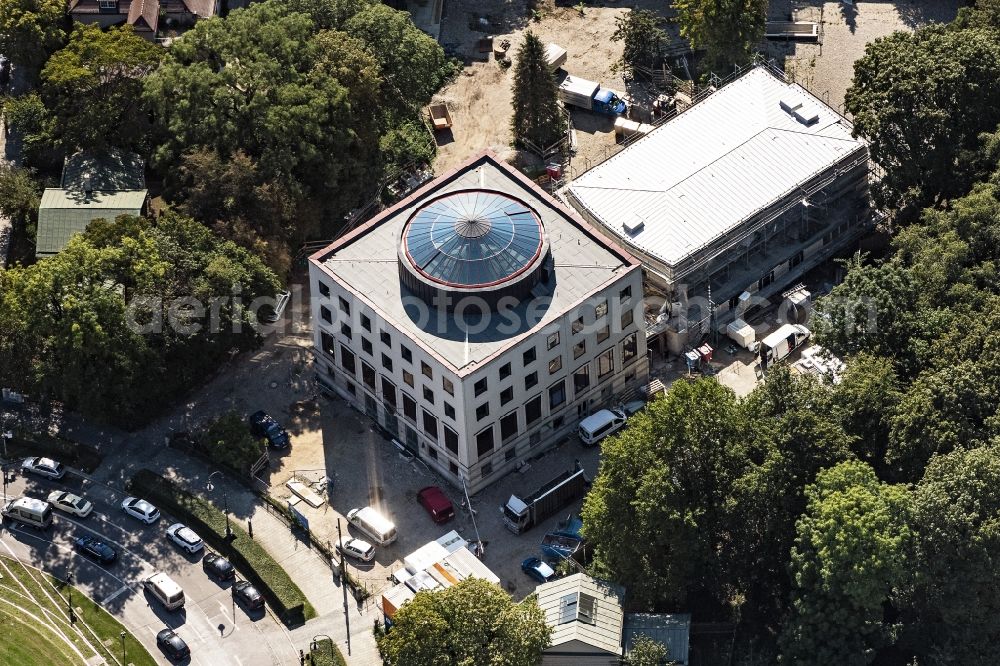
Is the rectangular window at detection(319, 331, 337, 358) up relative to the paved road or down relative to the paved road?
Result: up

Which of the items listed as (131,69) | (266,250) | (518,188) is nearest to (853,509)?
(518,188)

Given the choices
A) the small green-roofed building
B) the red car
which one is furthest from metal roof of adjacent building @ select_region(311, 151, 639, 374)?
the small green-roofed building

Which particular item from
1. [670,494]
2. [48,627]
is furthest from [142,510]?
[670,494]

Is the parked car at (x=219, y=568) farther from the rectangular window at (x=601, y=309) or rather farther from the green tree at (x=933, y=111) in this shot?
the green tree at (x=933, y=111)

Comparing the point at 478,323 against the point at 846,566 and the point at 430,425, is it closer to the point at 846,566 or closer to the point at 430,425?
the point at 430,425

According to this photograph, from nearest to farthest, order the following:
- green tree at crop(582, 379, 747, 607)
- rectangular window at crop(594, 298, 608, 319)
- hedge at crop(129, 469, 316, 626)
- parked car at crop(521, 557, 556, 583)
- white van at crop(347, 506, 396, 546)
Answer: green tree at crop(582, 379, 747, 607) < hedge at crop(129, 469, 316, 626) < parked car at crop(521, 557, 556, 583) < white van at crop(347, 506, 396, 546) < rectangular window at crop(594, 298, 608, 319)

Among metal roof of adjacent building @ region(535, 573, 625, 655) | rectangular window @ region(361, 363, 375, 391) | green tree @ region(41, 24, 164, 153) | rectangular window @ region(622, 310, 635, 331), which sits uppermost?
green tree @ region(41, 24, 164, 153)

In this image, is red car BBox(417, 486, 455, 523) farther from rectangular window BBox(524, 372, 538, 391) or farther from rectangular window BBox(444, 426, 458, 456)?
rectangular window BBox(524, 372, 538, 391)

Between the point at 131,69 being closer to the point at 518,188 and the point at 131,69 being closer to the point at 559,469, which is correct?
the point at 518,188
